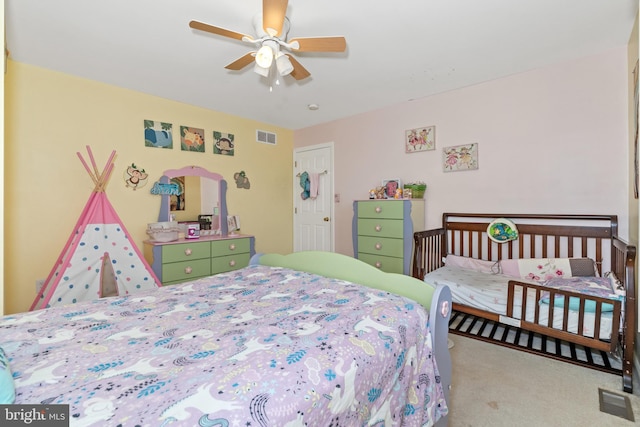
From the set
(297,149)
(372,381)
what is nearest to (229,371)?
(372,381)

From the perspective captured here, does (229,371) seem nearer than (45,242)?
Yes

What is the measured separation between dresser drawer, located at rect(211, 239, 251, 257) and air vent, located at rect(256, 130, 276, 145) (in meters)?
1.61

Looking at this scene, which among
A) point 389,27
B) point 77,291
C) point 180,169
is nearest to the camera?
point 389,27

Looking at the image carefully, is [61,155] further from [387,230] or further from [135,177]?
[387,230]

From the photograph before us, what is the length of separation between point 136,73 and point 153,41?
2.37 feet

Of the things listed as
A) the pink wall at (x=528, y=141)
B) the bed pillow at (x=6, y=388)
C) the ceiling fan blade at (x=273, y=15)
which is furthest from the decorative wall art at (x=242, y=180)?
the bed pillow at (x=6, y=388)

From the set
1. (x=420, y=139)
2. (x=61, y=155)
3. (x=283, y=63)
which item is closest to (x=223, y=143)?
(x=61, y=155)

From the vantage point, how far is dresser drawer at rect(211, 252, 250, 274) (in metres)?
3.52

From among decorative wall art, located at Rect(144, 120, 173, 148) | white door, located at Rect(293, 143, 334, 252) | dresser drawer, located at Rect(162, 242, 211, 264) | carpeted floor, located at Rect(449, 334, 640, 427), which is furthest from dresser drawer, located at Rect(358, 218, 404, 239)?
decorative wall art, located at Rect(144, 120, 173, 148)

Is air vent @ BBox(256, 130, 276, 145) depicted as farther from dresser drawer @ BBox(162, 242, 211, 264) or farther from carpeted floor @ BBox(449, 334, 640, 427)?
carpeted floor @ BBox(449, 334, 640, 427)

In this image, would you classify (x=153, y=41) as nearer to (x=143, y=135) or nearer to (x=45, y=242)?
(x=143, y=135)

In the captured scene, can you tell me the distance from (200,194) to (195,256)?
2.84 feet

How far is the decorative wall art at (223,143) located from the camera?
3.93 m

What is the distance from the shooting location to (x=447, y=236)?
3404mm
